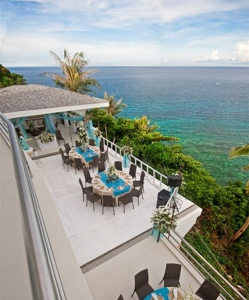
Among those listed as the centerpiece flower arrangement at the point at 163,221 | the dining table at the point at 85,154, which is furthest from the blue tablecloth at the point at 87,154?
the centerpiece flower arrangement at the point at 163,221

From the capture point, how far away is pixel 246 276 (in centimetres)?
1030

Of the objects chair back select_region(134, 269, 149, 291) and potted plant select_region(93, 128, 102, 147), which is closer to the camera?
chair back select_region(134, 269, 149, 291)

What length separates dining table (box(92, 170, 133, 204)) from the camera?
7.27 m

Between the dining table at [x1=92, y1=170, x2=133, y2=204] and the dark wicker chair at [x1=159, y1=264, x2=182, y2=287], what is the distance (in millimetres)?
3173

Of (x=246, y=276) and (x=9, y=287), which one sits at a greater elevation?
(x=9, y=287)

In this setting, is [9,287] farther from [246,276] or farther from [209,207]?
[246,276]

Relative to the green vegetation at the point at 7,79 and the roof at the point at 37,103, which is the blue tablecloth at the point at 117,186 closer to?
the roof at the point at 37,103

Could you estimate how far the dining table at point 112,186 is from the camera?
7.27 m

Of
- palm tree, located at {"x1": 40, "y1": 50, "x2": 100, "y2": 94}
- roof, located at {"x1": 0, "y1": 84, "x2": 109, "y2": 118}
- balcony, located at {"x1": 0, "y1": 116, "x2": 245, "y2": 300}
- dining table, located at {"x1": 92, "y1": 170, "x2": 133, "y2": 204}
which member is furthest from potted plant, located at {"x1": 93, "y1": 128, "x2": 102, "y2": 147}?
palm tree, located at {"x1": 40, "y1": 50, "x2": 100, "y2": 94}

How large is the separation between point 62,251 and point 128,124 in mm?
16799

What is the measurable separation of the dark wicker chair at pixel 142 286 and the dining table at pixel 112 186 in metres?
3.13

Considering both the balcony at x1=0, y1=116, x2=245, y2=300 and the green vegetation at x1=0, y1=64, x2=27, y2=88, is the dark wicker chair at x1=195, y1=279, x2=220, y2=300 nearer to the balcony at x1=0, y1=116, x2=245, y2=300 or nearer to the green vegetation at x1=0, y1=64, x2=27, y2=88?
the balcony at x1=0, y1=116, x2=245, y2=300

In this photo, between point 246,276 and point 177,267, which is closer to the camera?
point 177,267

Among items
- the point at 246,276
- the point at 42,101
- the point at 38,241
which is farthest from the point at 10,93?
the point at 246,276
